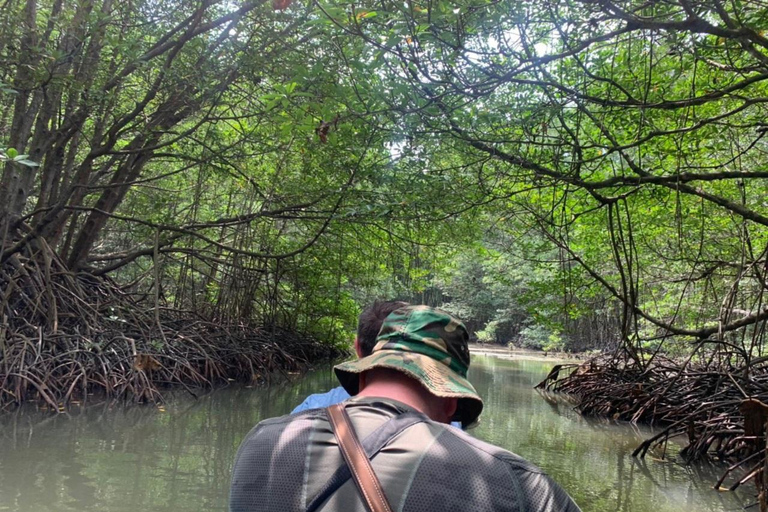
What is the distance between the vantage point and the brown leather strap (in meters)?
0.69

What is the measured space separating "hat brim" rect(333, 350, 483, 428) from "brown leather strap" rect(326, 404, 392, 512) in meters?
0.17

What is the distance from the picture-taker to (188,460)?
3848 millimetres

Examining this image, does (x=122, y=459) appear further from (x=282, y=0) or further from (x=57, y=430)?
(x=282, y=0)

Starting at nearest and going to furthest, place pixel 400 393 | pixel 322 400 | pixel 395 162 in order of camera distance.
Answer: pixel 400 393
pixel 322 400
pixel 395 162

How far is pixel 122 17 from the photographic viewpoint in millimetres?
5207

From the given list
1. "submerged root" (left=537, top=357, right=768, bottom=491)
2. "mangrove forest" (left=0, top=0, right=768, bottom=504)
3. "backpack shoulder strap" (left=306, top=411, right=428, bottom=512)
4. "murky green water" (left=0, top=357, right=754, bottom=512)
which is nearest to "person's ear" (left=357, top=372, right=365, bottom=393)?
"backpack shoulder strap" (left=306, top=411, right=428, bottom=512)

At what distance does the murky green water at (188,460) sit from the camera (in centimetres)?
306

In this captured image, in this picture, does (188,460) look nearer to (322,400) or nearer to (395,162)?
(322,400)

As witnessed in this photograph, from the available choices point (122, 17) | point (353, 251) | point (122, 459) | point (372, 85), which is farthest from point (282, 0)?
point (353, 251)

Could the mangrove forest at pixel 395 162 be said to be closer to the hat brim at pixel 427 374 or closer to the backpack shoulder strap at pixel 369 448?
the hat brim at pixel 427 374

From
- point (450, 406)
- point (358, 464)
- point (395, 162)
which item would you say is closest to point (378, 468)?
point (358, 464)

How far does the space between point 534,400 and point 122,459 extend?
6327 millimetres

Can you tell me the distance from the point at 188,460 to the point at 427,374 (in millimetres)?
3473

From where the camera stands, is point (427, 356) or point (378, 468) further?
point (427, 356)
